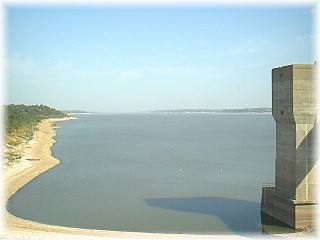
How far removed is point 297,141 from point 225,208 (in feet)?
24.6

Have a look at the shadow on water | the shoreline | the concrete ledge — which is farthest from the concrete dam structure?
the shadow on water

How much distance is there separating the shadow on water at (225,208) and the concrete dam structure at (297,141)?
2.25m

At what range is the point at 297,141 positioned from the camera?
20.2 metres

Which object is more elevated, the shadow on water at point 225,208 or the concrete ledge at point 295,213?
the concrete ledge at point 295,213

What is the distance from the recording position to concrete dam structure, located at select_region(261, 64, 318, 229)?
1983 cm

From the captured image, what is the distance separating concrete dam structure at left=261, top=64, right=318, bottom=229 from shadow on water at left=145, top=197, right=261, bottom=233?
2248 millimetres

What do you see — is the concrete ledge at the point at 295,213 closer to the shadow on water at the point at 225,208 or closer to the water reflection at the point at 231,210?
the water reflection at the point at 231,210

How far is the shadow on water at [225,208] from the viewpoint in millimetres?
22969

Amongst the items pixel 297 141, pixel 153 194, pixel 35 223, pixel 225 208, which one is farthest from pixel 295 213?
pixel 35 223

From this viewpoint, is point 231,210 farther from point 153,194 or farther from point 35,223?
point 35,223

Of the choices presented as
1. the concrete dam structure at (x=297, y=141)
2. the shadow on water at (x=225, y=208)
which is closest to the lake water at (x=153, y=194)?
the shadow on water at (x=225, y=208)

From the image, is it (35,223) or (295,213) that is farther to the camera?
(35,223)

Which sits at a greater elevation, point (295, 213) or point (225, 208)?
point (295, 213)

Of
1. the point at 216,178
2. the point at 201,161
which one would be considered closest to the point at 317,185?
the point at 216,178
